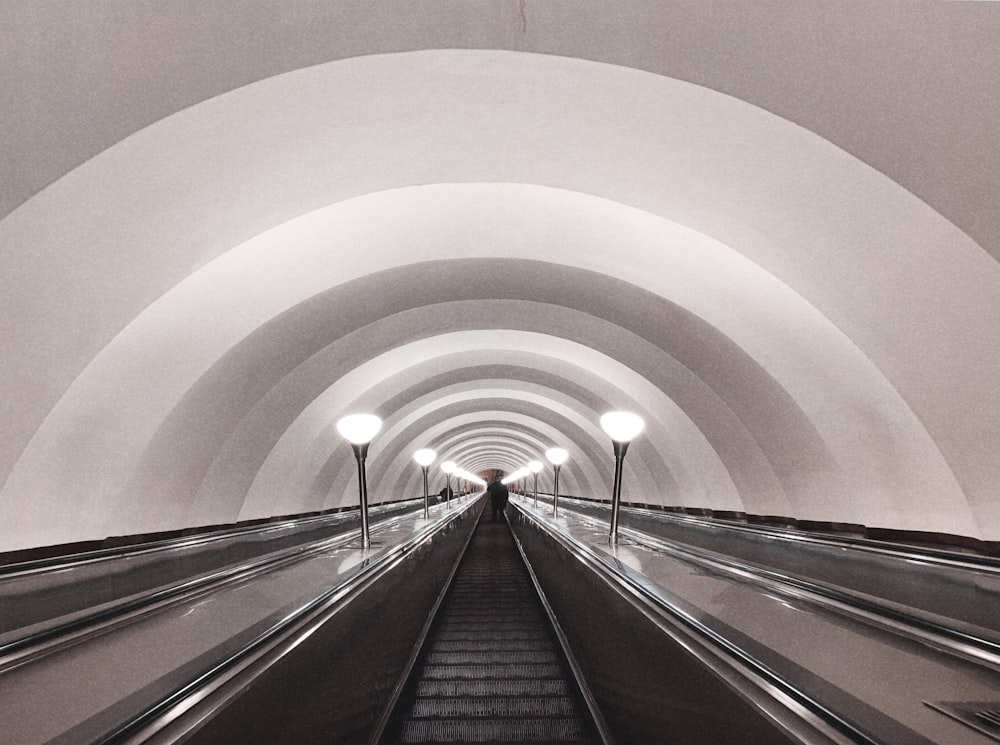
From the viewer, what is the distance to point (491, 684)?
6129mm

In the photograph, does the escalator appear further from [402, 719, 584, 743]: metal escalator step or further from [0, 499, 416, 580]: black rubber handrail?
[0, 499, 416, 580]: black rubber handrail

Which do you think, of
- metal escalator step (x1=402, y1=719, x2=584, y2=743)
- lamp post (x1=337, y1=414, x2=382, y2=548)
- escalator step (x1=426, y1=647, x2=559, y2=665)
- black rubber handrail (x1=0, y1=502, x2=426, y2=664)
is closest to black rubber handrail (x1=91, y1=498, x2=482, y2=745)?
black rubber handrail (x1=0, y1=502, x2=426, y2=664)

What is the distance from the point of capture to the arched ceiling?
14.8 feet

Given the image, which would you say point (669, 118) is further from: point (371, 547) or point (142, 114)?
point (371, 547)

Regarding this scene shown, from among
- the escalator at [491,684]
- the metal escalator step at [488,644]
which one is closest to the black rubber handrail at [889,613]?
the escalator at [491,684]

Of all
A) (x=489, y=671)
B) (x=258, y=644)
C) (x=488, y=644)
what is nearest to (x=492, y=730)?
(x=489, y=671)

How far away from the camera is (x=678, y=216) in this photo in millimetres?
7141

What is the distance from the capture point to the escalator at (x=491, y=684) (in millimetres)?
4980

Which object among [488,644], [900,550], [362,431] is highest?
[362,431]

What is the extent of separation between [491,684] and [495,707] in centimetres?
77

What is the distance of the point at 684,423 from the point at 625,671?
1122cm

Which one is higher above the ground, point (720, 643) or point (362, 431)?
point (362, 431)

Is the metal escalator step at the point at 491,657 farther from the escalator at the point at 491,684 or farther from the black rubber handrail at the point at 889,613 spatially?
the black rubber handrail at the point at 889,613

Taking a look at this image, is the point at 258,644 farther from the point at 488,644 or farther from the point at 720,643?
the point at 488,644
